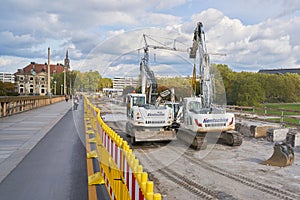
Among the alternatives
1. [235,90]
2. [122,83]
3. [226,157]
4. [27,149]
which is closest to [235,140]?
[226,157]

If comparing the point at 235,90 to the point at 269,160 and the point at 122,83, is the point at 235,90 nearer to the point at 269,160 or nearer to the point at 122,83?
the point at 122,83

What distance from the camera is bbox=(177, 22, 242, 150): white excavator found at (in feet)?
34.5

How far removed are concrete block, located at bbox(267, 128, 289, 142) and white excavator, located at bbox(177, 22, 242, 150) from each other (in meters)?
1.98

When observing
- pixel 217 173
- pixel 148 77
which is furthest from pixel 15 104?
pixel 217 173

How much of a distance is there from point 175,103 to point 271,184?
7796mm

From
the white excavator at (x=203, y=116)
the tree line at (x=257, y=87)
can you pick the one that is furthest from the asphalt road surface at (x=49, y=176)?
the tree line at (x=257, y=87)

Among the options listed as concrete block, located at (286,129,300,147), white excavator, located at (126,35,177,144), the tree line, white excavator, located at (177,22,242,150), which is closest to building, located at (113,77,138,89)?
white excavator, located at (126,35,177,144)

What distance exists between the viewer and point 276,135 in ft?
40.4

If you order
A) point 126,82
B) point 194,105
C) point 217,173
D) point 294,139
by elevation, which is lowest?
point 217,173

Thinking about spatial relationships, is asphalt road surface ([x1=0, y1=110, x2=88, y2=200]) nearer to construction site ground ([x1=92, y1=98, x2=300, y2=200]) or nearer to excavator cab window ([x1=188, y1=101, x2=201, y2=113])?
construction site ground ([x1=92, y1=98, x2=300, y2=200])

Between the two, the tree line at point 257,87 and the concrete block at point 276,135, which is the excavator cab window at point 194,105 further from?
the tree line at point 257,87

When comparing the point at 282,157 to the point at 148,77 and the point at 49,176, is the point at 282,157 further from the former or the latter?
the point at 148,77

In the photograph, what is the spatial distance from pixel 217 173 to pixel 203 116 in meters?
3.34

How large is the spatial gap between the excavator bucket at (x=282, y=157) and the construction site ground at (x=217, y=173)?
0.63ft
